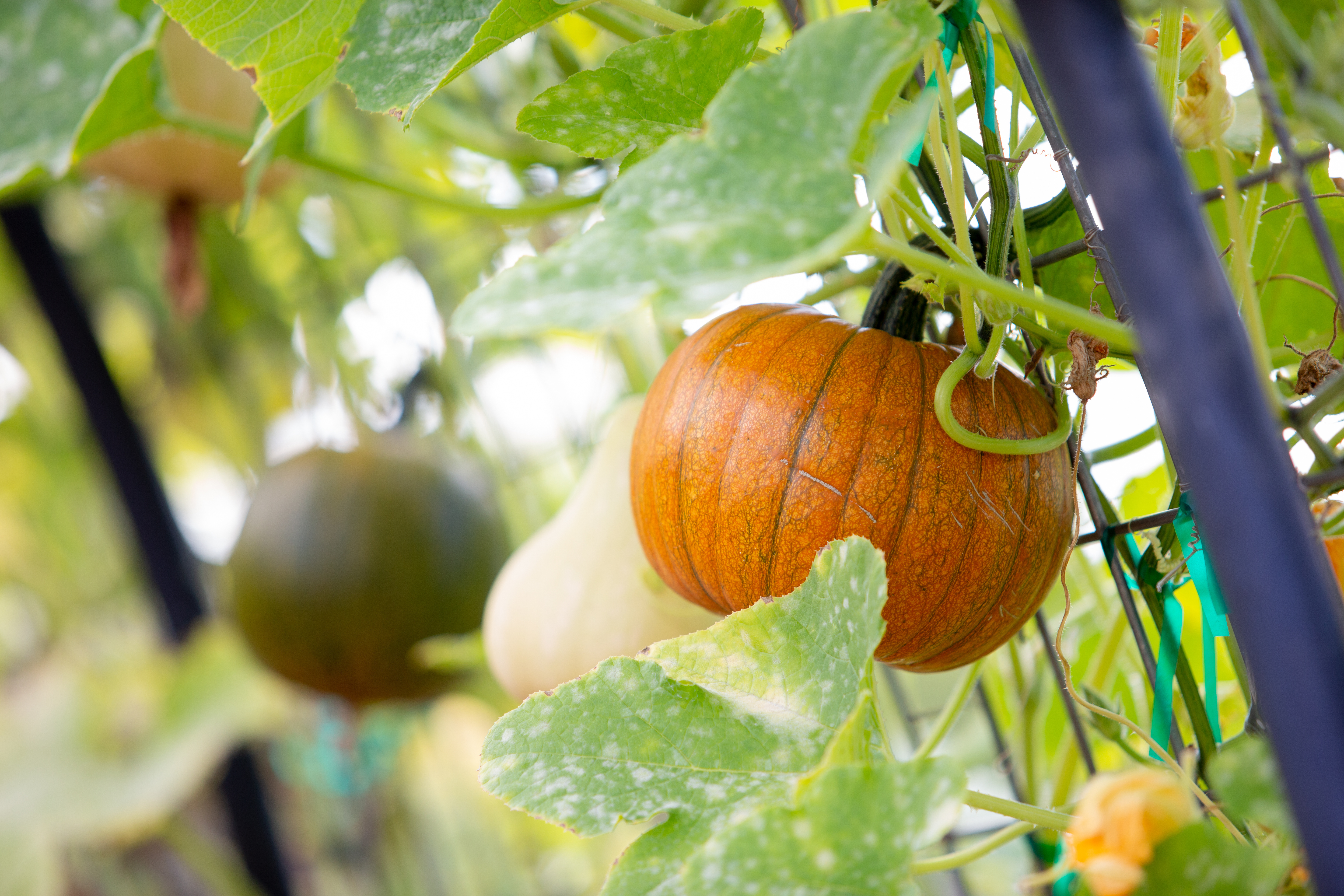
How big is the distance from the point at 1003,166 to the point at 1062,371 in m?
0.08

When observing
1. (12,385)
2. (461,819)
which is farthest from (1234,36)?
(12,385)

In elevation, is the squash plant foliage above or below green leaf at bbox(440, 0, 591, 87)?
below

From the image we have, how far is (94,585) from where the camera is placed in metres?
2.05

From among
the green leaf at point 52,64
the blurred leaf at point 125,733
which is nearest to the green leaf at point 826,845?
the green leaf at point 52,64

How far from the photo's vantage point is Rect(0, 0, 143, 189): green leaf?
607mm

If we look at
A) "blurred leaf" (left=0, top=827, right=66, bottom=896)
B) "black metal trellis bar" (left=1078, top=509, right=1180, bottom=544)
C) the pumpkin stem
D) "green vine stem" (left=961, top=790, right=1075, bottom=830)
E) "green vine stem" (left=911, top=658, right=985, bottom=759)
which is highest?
the pumpkin stem

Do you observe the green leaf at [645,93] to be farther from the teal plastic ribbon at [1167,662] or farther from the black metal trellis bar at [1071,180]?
the teal plastic ribbon at [1167,662]

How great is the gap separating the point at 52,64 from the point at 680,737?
0.65 m

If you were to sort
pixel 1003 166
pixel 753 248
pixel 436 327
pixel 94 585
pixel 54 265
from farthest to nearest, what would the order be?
pixel 94 585, pixel 54 265, pixel 436 327, pixel 1003 166, pixel 753 248

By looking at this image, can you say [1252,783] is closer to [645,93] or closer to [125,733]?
[645,93]

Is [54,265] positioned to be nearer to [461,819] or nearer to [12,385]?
[12,385]

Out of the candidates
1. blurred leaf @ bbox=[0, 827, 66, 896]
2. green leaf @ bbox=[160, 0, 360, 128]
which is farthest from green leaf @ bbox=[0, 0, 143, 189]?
blurred leaf @ bbox=[0, 827, 66, 896]

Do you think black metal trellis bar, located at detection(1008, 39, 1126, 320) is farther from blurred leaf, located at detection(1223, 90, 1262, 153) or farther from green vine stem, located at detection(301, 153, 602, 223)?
green vine stem, located at detection(301, 153, 602, 223)

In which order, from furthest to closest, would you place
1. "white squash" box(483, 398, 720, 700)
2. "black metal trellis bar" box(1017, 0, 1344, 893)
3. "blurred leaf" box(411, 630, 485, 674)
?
"blurred leaf" box(411, 630, 485, 674) → "white squash" box(483, 398, 720, 700) → "black metal trellis bar" box(1017, 0, 1344, 893)
